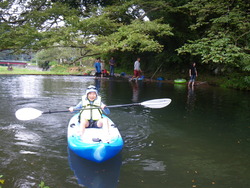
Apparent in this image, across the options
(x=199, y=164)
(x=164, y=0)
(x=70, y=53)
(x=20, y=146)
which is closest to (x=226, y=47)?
(x=199, y=164)

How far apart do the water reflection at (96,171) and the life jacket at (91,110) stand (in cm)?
86

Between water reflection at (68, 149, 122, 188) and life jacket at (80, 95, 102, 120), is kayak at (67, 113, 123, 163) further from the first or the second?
life jacket at (80, 95, 102, 120)

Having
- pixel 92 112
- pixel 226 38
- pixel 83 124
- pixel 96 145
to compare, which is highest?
pixel 226 38

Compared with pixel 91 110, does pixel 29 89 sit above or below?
below

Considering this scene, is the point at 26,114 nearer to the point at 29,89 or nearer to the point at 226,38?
the point at 226,38

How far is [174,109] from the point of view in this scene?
877cm

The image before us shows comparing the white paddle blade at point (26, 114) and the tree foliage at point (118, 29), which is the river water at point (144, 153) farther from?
the tree foliage at point (118, 29)

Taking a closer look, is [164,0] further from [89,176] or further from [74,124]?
[89,176]

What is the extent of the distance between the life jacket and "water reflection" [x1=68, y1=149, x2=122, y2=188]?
0.86 metres

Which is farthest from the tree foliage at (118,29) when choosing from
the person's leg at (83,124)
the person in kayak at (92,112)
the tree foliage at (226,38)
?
the person's leg at (83,124)

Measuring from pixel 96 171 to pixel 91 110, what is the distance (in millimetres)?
1442

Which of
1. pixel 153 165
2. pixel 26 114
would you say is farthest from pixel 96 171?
pixel 26 114

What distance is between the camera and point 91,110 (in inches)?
207

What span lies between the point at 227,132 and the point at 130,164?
3.15 metres
